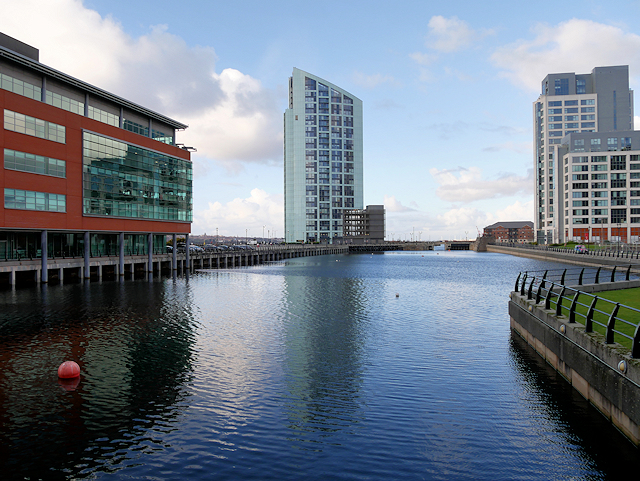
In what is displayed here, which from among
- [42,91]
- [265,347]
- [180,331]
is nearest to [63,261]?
[42,91]

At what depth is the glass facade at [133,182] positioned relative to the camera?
216 ft

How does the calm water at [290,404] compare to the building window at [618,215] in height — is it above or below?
below

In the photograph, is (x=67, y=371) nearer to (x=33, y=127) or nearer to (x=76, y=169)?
(x=33, y=127)

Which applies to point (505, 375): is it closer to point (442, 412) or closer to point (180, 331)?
point (442, 412)

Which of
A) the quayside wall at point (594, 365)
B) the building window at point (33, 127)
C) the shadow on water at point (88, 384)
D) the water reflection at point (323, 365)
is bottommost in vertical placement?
the water reflection at point (323, 365)

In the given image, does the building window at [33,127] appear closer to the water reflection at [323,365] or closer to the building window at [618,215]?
the water reflection at [323,365]

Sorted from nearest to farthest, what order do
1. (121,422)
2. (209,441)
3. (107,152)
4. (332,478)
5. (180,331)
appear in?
(332,478) < (209,441) < (121,422) < (180,331) < (107,152)

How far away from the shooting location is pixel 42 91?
6081 centimetres

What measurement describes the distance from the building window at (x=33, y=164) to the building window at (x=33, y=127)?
262 cm

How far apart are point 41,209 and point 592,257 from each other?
87185 mm

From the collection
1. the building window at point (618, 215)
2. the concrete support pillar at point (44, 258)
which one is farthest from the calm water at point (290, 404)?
the building window at point (618, 215)

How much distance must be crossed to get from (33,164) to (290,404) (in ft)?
176

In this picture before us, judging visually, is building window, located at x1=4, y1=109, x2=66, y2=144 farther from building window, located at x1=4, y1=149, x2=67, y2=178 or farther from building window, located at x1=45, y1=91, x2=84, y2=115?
building window, located at x1=45, y1=91, x2=84, y2=115

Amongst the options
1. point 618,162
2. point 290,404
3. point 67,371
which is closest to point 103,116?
point 67,371
